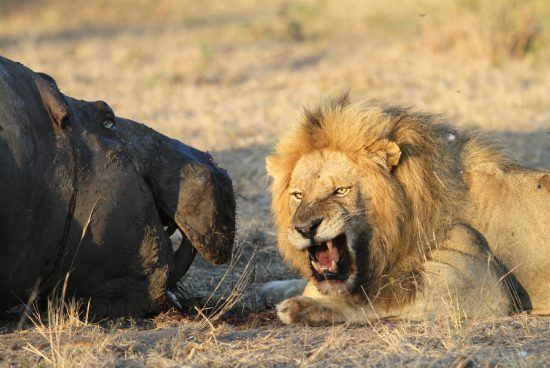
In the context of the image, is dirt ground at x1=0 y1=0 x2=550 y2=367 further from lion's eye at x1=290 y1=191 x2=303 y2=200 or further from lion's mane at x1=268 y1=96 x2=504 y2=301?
lion's eye at x1=290 y1=191 x2=303 y2=200

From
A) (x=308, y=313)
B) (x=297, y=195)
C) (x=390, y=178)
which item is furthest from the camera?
(x=297, y=195)

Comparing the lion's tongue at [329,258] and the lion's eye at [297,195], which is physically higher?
the lion's eye at [297,195]

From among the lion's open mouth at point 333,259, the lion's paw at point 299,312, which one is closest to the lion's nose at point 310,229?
the lion's open mouth at point 333,259

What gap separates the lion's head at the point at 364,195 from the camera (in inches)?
200

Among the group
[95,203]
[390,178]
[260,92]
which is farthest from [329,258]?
[260,92]

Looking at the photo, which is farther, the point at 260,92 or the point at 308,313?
the point at 260,92

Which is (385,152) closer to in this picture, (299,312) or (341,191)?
(341,191)

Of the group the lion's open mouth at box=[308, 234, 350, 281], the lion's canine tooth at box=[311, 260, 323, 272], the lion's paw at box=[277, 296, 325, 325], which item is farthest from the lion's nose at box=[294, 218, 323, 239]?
the lion's paw at box=[277, 296, 325, 325]

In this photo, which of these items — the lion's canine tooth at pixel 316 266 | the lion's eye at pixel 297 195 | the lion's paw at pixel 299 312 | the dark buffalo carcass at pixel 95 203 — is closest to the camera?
the dark buffalo carcass at pixel 95 203

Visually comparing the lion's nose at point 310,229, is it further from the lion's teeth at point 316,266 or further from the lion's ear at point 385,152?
the lion's ear at point 385,152

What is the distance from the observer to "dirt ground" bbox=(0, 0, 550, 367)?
4.27m

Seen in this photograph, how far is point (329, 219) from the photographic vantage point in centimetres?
495

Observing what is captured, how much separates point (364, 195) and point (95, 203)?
1.41 metres

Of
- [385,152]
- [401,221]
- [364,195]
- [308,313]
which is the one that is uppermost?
[385,152]
